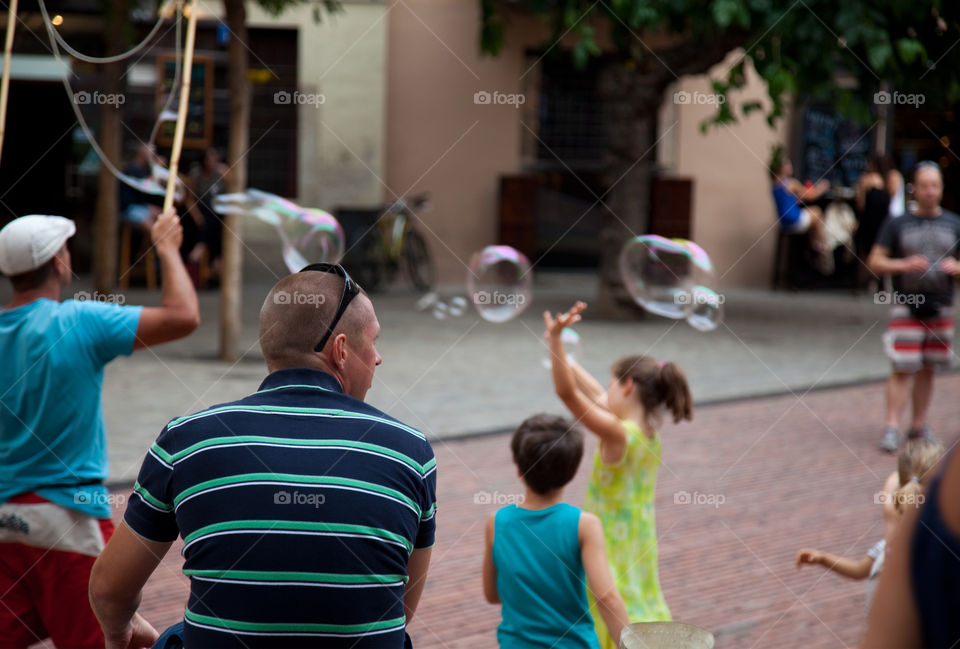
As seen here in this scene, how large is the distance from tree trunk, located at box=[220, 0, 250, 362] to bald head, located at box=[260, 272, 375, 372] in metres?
7.57

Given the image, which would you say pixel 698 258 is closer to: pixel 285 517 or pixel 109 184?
pixel 285 517

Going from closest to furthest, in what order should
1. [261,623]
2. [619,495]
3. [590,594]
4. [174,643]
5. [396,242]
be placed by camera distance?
[261,623]
[174,643]
[590,594]
[619,495]
[396,242]

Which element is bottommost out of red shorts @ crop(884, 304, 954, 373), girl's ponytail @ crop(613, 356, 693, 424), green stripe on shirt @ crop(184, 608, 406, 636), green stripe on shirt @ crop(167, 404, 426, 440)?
red shorts @ crop(884, 304, 954, 373)

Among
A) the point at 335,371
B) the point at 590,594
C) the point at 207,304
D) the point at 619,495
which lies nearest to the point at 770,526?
the point at 619,495

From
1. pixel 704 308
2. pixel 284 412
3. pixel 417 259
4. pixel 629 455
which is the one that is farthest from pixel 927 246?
pixel 417 259

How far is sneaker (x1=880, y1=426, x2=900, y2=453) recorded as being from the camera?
7.29 meters

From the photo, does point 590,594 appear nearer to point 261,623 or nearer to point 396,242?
point 261,623

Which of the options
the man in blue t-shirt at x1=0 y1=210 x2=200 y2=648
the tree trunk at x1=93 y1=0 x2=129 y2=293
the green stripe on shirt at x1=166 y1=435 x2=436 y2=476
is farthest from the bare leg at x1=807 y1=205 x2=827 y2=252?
the green stripe on shirt at x1=166 y1=435 x2=436 y2=476

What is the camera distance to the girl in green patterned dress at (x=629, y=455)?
3600 mm

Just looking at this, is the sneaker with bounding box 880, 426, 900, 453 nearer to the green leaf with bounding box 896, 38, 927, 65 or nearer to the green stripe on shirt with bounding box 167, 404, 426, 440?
the green leaf with bounding box 896, 38, 927, 65

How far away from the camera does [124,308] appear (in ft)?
10.7

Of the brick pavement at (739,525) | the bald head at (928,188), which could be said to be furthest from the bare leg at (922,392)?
the bald head at (928,188)

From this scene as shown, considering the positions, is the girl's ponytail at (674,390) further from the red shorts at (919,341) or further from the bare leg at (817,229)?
the bare leg at (817,229)

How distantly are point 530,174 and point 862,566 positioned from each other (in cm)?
1449
